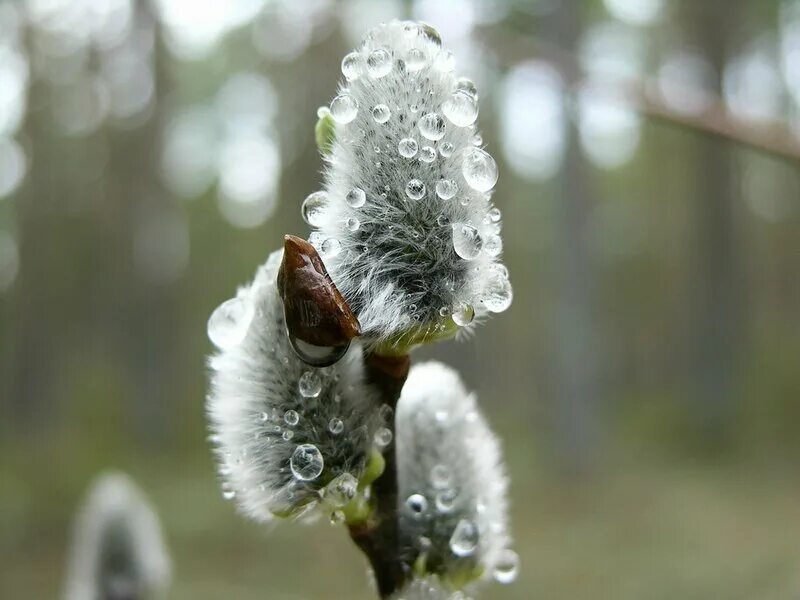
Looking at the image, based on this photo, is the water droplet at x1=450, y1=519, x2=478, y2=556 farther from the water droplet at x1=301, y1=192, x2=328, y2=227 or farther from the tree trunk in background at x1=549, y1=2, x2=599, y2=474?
the tree trunk in background at x1=549, y1=2, x2=599, y2=474

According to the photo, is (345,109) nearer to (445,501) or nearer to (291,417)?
(291,417)

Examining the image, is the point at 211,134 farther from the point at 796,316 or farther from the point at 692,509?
the point at 796,316

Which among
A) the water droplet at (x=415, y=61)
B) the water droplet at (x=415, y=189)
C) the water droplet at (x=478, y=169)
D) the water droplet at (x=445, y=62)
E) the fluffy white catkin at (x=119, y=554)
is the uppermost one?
the water droplet at (x=445, y=62)

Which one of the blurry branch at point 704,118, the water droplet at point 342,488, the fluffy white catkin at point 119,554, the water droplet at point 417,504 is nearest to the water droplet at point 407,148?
the water droplet at point 342,488

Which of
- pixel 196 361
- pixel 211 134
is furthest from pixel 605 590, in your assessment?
pixel 211 134

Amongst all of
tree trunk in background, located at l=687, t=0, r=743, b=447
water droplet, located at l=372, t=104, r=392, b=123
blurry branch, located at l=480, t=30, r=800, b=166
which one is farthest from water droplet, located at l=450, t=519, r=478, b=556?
tree trunk in background, located at l=687, t=0, r=743, b=447

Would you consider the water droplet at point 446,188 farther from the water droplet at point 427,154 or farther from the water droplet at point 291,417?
the water droplet at point 291,417
